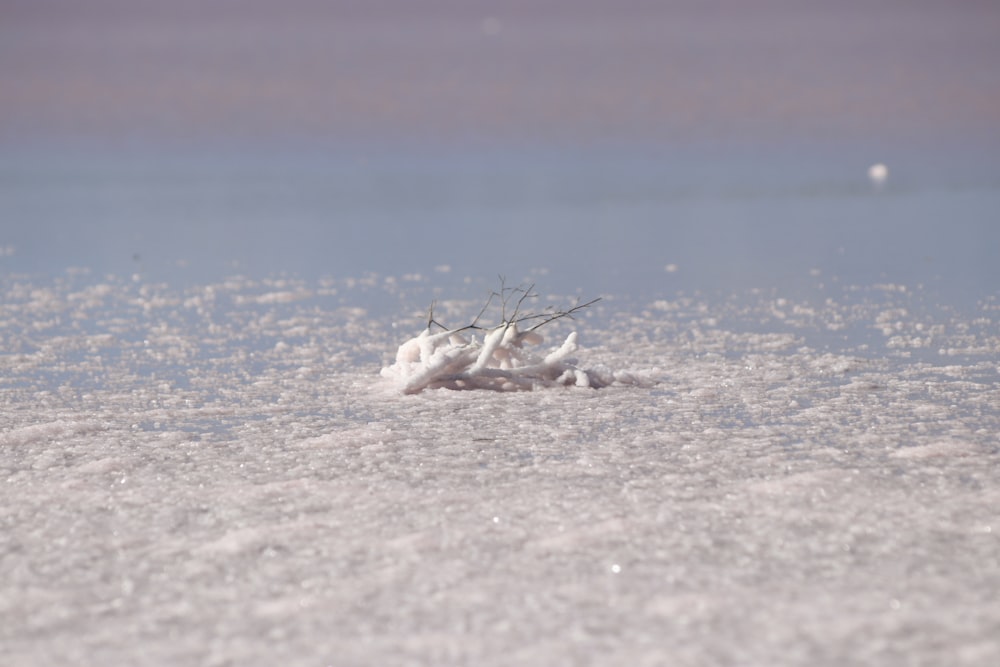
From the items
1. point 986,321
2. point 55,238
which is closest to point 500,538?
point 986,321

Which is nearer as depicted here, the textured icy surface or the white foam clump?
the textured icy surface

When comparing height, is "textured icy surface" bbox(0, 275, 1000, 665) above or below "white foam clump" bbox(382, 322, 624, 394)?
below

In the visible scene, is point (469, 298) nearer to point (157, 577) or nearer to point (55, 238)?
point (157, 577)

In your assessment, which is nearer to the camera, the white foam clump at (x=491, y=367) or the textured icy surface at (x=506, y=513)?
the textured icy surface at (x=506, y=513)

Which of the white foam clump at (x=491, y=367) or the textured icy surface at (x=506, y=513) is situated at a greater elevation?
the white foam clump at (x=491, y=367)
